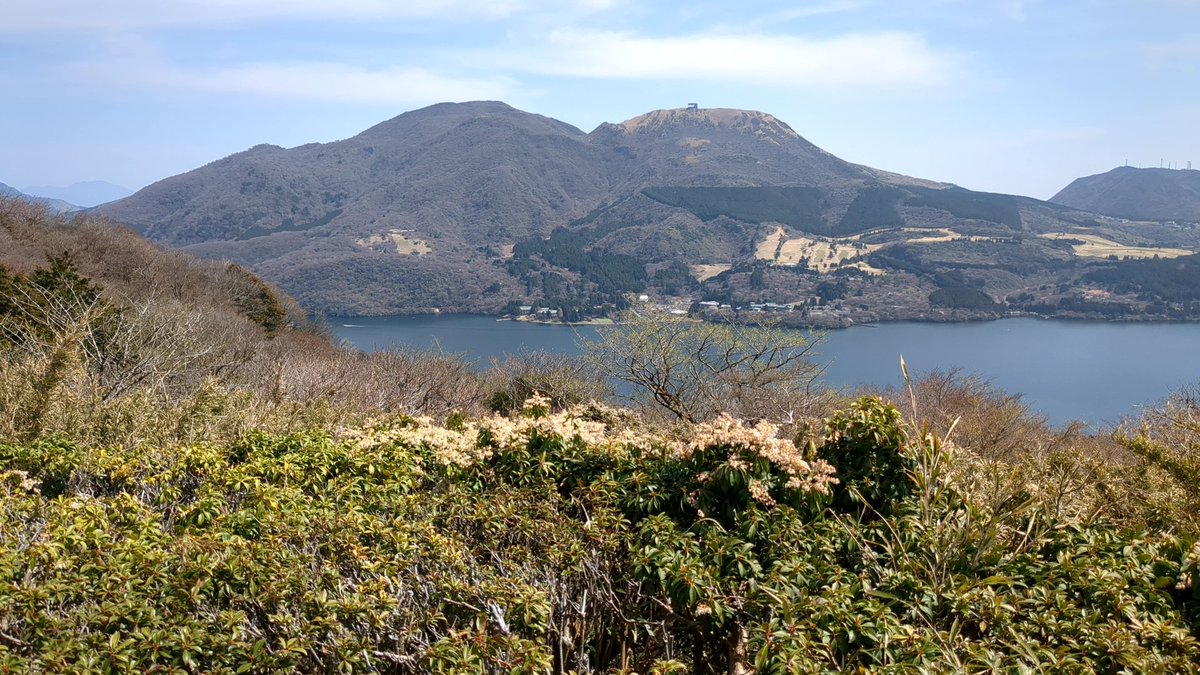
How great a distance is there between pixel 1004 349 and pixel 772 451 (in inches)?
2932

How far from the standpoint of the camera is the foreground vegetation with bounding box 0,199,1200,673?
2.87m

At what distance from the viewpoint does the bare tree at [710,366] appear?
19.4 metres

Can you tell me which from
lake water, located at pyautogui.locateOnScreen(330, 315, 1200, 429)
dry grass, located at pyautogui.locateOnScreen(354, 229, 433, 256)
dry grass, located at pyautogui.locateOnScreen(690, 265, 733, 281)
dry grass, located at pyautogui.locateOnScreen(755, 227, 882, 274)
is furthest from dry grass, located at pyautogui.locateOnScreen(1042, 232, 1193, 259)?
dry grass, located at pyautogui.locateOnScreen(354, 229, 433, 256)

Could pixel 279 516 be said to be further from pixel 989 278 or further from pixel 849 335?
pixel 989 278

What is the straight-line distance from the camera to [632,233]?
124 meters

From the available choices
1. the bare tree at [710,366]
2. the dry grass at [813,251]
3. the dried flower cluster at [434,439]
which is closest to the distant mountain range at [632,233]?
the dry grass at [813,251]

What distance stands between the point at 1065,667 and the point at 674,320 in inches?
930

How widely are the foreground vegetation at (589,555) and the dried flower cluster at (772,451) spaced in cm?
1

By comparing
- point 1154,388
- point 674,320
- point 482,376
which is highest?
point 674,320

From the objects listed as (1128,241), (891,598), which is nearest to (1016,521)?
(891,598)

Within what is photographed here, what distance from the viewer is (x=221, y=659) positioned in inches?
115

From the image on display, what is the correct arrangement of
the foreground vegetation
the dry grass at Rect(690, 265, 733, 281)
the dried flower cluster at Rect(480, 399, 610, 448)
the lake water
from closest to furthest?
the foreground vegetation → the dried flower cluster at Rect(480, 399, 610, 448) → the lake water → the dry grass at Rect(690, 265, 733, 281)

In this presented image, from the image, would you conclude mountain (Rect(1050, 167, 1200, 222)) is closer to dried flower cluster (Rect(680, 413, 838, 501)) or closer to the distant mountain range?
the distant mountain range

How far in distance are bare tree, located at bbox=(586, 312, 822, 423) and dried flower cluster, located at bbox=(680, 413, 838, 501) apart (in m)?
13.6
